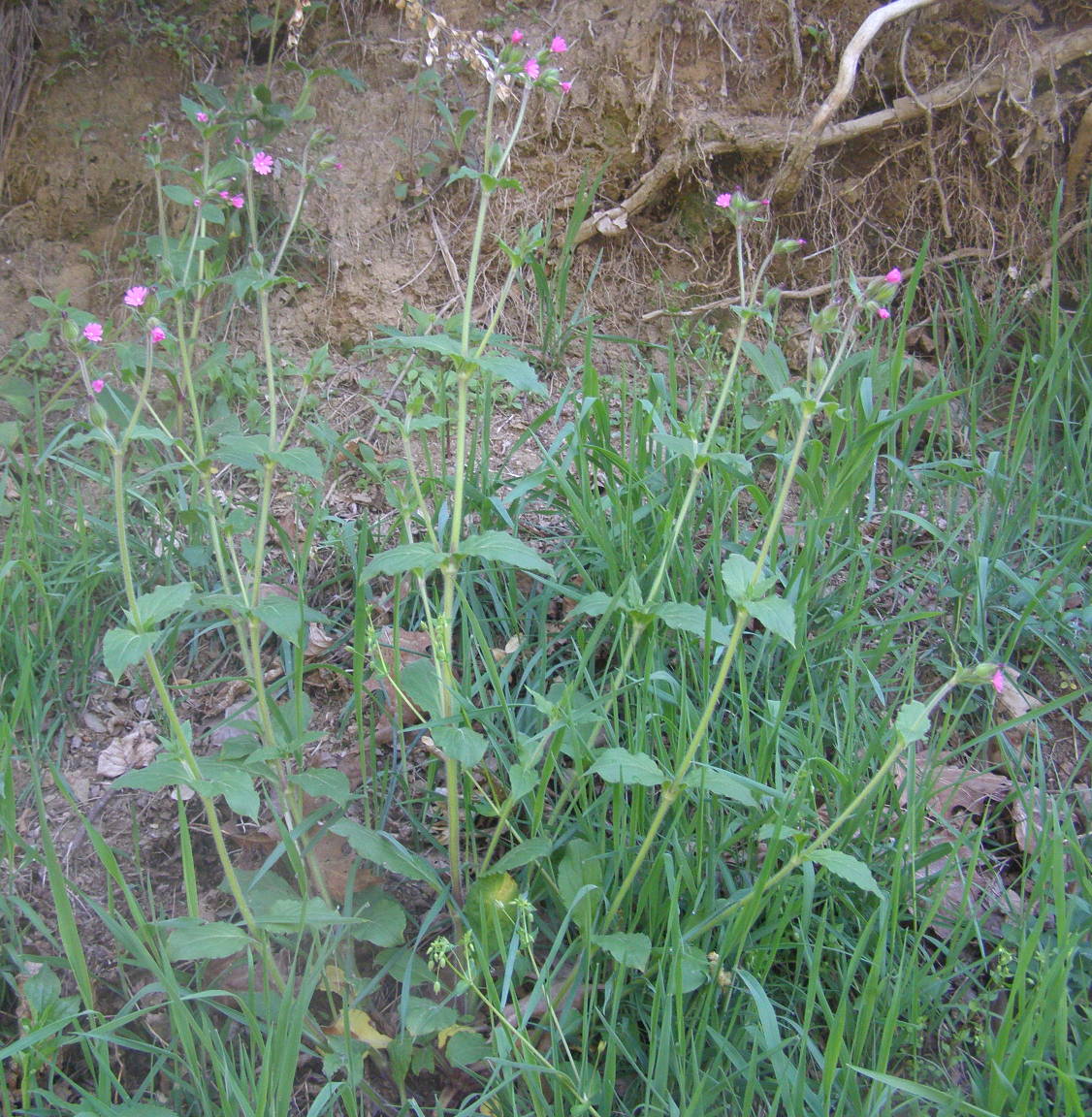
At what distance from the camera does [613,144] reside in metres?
3.05

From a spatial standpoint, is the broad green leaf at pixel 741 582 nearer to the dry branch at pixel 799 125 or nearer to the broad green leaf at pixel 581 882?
the broad green leaf at pixel 581 882

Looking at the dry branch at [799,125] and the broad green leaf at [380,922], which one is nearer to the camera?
the broad green leaf at [380,922]

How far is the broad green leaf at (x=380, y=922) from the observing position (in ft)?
5.05

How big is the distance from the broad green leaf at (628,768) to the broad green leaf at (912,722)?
1.13 ft

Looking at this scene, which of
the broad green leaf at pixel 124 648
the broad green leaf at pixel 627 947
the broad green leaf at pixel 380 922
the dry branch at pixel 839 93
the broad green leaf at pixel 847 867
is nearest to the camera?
the broad green leaf at pixel 124 648

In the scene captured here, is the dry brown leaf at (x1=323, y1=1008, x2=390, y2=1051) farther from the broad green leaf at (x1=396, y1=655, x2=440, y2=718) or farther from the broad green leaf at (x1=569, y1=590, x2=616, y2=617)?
the broad green leaf at (x1=569, y1=590, x2=616, y2=617)

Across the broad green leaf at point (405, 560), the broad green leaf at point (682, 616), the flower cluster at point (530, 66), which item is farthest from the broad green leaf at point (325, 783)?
the flower cluster at point (530, 66)

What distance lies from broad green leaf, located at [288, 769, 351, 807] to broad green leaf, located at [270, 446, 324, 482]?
482 millimetres

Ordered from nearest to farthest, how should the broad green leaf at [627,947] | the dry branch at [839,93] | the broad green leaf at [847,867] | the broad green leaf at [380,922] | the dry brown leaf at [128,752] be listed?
the broad green leaf at [847,867]
the broad green leaf at [627,947]
the broad green leaf at [380,922]
the dry brown leaf at [128,752]
the dry branch at [839,93]

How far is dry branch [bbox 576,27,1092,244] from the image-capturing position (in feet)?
9.69

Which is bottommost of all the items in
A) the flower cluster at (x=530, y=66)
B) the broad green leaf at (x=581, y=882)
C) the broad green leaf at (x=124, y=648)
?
the broad green leaf at (x=581, y=882)

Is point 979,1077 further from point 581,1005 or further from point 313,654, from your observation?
point 313,654

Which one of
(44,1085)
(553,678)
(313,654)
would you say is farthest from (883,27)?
(44,1085)

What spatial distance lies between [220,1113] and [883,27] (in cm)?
331
